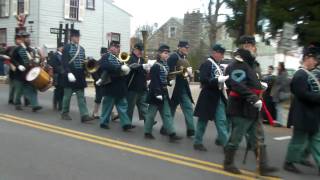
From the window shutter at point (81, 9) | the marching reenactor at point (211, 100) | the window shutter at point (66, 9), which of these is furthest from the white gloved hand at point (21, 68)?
the window shutter at point (81, 9)

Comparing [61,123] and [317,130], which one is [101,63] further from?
[317,130]

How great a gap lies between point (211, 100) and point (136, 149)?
148 centimetres

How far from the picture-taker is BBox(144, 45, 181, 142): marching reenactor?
10211 millimetres

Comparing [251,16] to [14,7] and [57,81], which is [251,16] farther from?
[14,7]

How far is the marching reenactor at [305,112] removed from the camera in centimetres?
805

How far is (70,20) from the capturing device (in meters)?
37.4

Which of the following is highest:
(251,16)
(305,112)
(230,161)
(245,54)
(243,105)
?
(251,16)

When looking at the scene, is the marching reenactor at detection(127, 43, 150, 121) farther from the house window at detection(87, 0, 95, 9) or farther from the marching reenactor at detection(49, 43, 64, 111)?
the house window at detection(87, 0, 95, 9)

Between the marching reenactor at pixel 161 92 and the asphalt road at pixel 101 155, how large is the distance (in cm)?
31

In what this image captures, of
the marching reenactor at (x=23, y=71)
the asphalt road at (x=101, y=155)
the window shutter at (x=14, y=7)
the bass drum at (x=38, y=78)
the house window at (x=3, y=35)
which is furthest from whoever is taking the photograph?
the house window at (x=3, y=35)

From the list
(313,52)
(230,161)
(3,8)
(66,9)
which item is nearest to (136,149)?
(230,161)

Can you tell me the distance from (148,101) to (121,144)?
1.16 m

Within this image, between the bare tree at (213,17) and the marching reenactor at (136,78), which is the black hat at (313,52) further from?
the bare tree at (213,17)

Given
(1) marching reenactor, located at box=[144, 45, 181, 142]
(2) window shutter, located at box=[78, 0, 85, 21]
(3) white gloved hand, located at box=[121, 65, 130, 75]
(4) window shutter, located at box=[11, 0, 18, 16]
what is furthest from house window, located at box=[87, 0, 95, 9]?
(1) marching reenactor, located at box=[144, 45, 181, 142]
